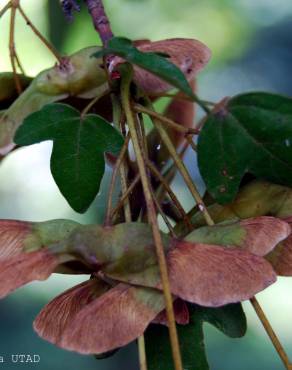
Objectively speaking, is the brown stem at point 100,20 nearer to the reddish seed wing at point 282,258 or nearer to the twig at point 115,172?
the twig at point 115,172

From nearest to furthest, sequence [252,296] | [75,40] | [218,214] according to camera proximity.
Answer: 1. [252,296]
2. [218,214]
3. [75,40]

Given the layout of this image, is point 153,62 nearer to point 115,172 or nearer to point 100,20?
point 115,172

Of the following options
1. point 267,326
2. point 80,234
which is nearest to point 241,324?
point 267,326

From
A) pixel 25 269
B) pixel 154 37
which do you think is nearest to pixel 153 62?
pixel 25 269

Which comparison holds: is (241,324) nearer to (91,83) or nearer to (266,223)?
(266,223)

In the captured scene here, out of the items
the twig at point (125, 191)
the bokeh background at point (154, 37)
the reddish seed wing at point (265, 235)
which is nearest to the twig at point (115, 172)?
the twig at point (125, 191)

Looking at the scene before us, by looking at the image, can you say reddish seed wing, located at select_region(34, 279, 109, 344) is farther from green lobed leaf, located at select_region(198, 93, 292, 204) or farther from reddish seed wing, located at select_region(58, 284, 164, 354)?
green lobed leaf, located at select_region(198, 93, 292, 204)

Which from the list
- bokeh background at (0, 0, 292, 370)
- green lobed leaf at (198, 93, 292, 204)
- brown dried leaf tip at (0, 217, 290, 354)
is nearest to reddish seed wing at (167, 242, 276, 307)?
brown dried leaf tip at (0, 217, 290, 354)
